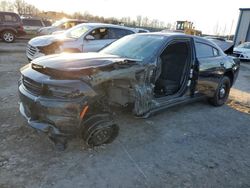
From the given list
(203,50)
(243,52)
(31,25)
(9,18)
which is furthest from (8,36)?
(243,52)

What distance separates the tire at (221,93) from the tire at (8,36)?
1404 cm

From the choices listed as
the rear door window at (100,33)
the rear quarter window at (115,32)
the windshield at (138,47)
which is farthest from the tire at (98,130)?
the rear quarter window at (115,32)

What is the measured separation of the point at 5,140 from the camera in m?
3.55

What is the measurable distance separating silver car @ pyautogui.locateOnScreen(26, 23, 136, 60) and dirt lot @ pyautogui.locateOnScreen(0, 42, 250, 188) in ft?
11.0

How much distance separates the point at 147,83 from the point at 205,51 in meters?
2.12

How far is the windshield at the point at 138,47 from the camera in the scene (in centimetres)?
418

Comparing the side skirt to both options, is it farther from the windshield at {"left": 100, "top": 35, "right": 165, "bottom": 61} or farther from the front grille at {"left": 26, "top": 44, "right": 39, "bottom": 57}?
the front grille at {"left": 26, "top": 44, "right": 39, "bottom": 57}

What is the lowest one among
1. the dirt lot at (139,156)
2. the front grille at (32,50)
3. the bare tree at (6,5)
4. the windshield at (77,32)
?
the dirt lot at (139,156)

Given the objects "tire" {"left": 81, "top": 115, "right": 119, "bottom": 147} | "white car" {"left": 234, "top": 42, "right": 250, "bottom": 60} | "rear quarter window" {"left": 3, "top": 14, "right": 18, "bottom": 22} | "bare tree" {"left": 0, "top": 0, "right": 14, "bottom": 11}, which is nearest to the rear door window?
"tire" {"left": 81, "top": 115, "right": 119, "bottom": 147}

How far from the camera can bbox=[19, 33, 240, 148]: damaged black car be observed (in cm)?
307

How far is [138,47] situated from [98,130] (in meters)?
1.83

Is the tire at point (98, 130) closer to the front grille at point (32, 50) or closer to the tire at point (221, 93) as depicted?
the tire at point (221, 93)

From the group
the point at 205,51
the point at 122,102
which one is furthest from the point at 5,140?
the point at 205,51

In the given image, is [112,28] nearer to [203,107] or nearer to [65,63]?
[203,107]
